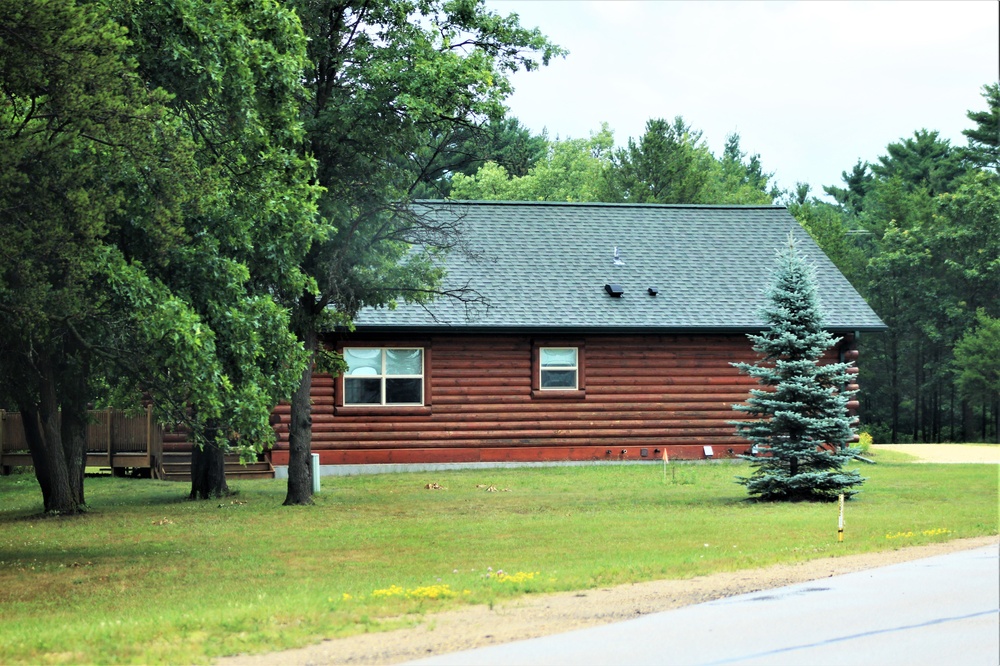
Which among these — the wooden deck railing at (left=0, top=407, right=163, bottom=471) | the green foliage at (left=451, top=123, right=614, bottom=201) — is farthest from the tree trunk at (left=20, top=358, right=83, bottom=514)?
the green foliage at (left=451, top=123, right=614, bottom=201)

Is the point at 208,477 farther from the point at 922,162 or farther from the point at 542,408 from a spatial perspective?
the point at 922,162

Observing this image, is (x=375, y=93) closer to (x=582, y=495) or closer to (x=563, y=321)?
(x=582, y=495)

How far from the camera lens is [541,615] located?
10.9 meters

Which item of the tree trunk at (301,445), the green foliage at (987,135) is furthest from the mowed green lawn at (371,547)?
the green foliage at (987,135)

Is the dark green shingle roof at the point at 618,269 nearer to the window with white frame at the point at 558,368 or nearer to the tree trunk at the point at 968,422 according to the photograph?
the window with white frame at the point at 558,368

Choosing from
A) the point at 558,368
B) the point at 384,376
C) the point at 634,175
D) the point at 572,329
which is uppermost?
the point at 634,175

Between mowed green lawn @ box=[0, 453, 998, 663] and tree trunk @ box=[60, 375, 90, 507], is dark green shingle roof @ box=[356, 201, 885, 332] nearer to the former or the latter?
mowed green lawn @ box=[0, 453, 998, 663]

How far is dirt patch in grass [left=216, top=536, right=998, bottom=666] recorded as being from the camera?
31.3 feet

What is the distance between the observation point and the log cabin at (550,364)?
3108 centimetres

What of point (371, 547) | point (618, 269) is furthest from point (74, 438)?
point (618, 269)

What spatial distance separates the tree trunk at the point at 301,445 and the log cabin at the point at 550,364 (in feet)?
20.8

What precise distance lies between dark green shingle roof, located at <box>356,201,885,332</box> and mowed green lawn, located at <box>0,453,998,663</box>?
17.0 feet

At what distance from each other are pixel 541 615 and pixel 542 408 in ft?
69.1

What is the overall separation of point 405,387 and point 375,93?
11.3m
